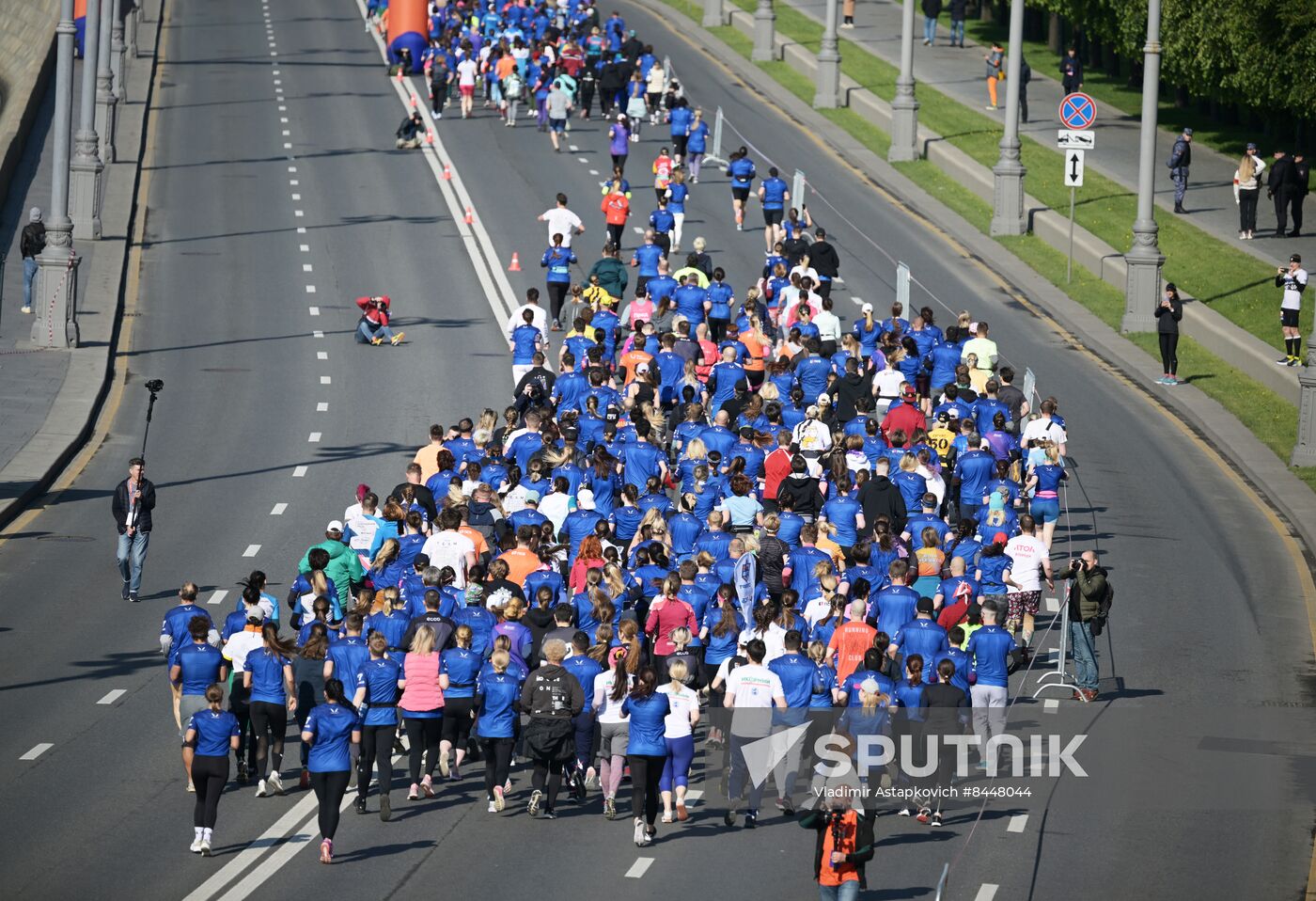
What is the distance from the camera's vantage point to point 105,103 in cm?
4769

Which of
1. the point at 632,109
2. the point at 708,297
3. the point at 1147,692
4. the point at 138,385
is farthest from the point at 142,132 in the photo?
the point at 1147,692

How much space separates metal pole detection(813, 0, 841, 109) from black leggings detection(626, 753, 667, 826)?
38.4m

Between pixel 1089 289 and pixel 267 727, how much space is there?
2538 cm

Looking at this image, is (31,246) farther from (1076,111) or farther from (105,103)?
(1076,111)

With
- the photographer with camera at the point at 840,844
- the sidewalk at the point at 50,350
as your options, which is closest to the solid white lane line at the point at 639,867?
the photographer with camera at the point at 840,844

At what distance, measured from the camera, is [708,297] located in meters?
31.7

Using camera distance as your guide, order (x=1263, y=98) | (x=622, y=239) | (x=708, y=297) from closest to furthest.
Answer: (x=708, y=297) < (x=622, y=239) < (x=1263, y=98)

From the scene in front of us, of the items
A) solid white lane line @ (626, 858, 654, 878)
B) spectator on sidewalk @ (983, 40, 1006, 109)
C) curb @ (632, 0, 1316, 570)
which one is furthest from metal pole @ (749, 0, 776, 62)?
solid white lane line @ (626, 858, 654, 878)

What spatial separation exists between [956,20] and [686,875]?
51.4 meters

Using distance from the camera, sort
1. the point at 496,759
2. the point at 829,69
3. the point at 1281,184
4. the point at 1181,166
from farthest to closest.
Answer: the point at 829,69
the point at 1181,166
the point at 1281,184
the point at 496,759

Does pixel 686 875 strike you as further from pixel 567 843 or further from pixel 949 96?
pixel 949 96

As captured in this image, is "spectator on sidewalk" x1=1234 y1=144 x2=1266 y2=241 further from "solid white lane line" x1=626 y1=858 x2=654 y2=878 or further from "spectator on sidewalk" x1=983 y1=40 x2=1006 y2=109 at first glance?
"solid white lane line" x1=626 y1=858 x2=654 y2=878

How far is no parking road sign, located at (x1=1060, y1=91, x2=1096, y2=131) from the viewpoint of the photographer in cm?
3953

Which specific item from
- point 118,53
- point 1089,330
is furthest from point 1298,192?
point 118,53
